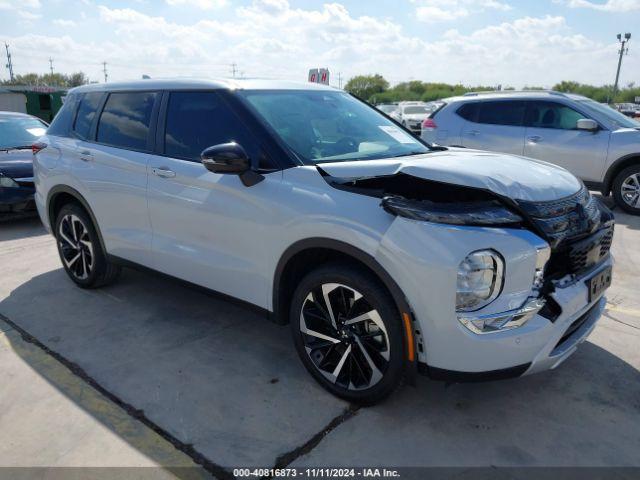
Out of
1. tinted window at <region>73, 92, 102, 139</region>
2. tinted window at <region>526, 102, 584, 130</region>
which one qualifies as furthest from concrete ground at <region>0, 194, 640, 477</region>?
tinted window at <region>526, 102, 584, 130</region>

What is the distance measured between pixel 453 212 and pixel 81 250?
351 centimetres

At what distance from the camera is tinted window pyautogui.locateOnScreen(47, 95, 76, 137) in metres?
4.73

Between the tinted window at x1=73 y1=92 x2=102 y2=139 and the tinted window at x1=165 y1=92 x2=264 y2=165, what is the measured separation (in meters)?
1.14

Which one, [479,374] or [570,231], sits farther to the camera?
[570,231]

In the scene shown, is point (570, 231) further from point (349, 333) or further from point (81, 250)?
point (81, 250)

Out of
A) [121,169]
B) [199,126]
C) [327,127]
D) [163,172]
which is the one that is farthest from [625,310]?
[121,169]

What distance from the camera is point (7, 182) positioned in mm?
7035

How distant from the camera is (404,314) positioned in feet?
8.19

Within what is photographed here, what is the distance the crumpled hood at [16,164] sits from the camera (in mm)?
7103

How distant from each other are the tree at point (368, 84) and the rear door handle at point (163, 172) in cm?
8592

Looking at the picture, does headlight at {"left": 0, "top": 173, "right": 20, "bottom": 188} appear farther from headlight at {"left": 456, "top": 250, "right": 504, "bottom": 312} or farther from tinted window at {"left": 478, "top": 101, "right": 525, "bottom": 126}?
tinted window at {"left": 478, "top": 101, "right": 525, "bottom": 126}

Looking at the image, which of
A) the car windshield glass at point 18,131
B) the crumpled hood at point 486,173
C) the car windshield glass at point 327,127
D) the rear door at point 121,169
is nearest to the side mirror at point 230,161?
the car windshield glass at point 327,127

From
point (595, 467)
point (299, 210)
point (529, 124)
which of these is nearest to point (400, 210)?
point (299, 210)

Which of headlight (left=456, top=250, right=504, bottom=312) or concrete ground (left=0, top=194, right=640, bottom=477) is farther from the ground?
headlight (left=456, top=250, right=504, bottom=312)
